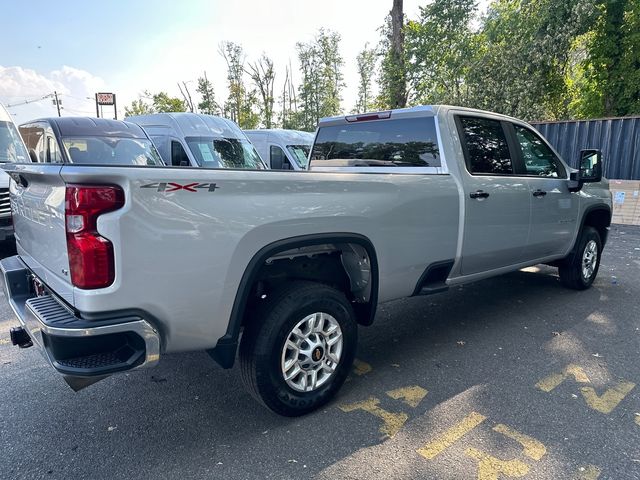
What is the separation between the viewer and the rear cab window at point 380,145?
12.6 feet

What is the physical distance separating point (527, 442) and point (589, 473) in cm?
33

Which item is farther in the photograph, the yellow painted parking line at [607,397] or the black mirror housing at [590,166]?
the black mirror housing at [590,166]

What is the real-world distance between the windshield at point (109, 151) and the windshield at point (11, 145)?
721 mm

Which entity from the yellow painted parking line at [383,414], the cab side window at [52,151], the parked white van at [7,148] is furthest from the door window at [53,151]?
the yellow painted parking line at [383,414]

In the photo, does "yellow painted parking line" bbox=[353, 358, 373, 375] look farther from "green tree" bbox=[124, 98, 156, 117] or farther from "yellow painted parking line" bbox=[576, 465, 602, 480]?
"green tree" bbox=[124, 98, 156, 117]

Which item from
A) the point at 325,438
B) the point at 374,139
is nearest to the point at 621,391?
the point at 325,438

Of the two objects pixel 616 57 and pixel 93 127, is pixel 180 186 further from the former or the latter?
pixel 616 57

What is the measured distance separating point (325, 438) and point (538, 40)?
17.1 meters

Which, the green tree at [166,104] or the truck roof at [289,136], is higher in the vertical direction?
the green tree at [166,104]

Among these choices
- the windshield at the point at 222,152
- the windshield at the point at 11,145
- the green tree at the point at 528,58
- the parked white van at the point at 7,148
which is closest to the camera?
the parked white van at the point at 7,148

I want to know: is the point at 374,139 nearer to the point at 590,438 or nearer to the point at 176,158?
the point at 590,438

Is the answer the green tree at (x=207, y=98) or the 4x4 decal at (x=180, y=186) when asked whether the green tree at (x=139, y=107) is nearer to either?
the green tree at (x=207, y=98)

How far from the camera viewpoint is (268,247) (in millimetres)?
2521

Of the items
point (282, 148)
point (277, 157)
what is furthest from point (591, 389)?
point (277, 157)
